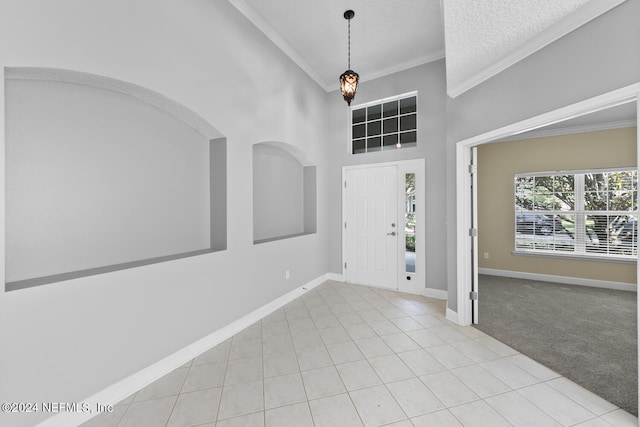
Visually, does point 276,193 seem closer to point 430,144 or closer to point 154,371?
point 430,144

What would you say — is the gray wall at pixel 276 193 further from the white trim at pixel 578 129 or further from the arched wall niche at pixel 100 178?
the white trim at pixel 578 129

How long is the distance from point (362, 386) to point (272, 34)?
13.2ft

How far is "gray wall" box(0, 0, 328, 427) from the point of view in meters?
1.49

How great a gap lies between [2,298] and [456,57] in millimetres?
3734

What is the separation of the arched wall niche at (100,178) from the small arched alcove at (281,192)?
860 millimetres

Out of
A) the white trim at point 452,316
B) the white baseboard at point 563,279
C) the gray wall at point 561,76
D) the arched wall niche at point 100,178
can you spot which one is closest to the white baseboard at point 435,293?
the white trim at point 452,316

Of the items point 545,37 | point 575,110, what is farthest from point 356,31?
point 575,110

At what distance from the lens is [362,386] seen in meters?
2.00

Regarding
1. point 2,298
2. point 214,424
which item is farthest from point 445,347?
point 2,298

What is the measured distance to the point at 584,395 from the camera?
1908mm

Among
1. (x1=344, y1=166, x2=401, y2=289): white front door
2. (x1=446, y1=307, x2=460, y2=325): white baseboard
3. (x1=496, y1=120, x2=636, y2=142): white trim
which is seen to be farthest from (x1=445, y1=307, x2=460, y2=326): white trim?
(x1=496, y1=120, x2=636, y2=142): white trim

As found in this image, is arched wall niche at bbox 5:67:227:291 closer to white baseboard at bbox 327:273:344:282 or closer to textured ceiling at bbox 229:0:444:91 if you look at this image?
textured ceiling at bbox 229:0:444:91

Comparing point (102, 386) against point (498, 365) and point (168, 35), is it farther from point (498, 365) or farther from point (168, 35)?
point (498, 365)

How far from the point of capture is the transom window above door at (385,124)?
4.21m
